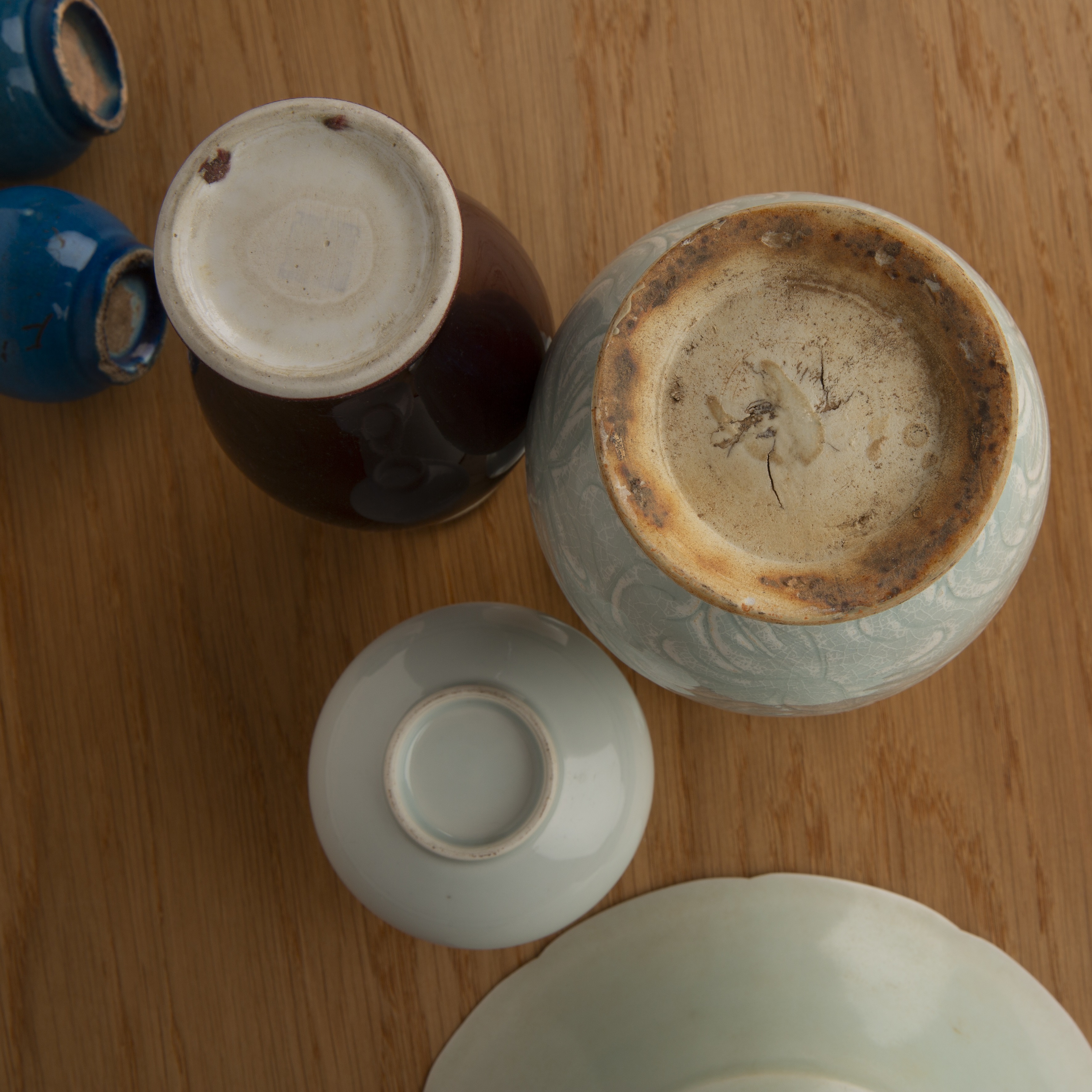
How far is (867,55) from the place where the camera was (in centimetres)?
54

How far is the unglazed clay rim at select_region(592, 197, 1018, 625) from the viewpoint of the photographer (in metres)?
0.28

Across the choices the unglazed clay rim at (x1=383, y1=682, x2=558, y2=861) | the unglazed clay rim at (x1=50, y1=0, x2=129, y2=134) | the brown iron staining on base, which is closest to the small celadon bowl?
the unglazed clay rim at (x1=383, y1=682, x2=558, y2=861)

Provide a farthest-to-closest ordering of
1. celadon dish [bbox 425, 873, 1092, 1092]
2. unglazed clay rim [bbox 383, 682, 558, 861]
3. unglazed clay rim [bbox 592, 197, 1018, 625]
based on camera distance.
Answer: celadon dish [bbox 425, 873, 1092, 1092]
unglazed clay rim [bbox 383, 682, 558, 861]
unglazed clay rim [bbox 592, 197, 1018, 625]

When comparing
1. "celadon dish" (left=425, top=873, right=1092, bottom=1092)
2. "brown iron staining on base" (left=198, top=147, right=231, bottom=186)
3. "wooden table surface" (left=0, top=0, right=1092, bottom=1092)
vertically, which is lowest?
"celadon dish" (left=425, top=873, right=1092, bottom=1092)

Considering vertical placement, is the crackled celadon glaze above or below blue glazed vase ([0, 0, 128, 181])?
below

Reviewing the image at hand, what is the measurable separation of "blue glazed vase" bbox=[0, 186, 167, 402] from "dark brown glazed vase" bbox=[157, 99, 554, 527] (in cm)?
15

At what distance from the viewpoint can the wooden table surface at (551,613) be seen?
54cm

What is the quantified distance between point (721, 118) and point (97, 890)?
2.13ft

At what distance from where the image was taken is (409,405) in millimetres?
351

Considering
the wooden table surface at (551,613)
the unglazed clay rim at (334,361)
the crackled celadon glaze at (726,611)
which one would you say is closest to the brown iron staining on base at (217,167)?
the unglazed clay rim at (334,361)

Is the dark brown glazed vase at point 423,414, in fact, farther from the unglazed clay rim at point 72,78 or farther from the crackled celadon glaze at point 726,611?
the unglazed clay rim at point 72,78

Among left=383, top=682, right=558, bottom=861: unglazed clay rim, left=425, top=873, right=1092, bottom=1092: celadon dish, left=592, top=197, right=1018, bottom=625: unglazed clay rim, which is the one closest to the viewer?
left=592, top=197, right=1018, bottom=625: unglazed clay rim

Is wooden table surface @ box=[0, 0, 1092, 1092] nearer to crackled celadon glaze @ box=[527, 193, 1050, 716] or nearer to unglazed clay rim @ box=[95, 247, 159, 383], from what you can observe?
unglazed clay rim @ box=[95, 247, 159, 383]

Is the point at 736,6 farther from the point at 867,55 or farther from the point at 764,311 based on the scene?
the point at 764,311
